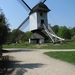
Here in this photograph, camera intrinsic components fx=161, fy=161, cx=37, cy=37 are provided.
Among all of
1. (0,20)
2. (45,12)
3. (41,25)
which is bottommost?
(0,20)

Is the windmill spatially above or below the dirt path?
above

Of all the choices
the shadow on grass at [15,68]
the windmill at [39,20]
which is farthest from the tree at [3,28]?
the windmill at [39,20]

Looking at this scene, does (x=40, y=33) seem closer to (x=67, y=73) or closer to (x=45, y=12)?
(x=45, y=12)

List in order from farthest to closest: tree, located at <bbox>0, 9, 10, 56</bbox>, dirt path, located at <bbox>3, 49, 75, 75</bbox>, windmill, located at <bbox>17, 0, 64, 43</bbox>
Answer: windmill, located at <bbox>17, 0, 64, 43</bbox>, tree, located at <bbox>0, 9, 10, 56</bbox>, dirt path, located at <bbox>3, 49, 75, 75</bbox>

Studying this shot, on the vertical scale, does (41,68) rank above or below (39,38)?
below

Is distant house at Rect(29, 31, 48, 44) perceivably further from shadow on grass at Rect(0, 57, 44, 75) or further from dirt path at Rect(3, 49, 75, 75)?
shadow on grass at Rect(0, 57, 44, 75)

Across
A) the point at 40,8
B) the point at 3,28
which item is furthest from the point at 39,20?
the point at 3,28

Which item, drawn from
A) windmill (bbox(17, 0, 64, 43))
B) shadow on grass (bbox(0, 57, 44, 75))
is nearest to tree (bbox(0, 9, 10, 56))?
shadow on grass (bbox(0, 57, 44, 75))

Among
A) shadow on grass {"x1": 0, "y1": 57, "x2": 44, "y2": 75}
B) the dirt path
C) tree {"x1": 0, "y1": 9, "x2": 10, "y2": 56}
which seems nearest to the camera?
the dirt path

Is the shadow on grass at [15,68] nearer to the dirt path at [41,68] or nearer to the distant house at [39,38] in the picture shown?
the dirt path at [41,68]

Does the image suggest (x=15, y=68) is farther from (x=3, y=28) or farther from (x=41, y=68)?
(x=3, y=28)

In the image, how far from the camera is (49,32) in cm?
4456

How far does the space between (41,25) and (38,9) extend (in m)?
4.75

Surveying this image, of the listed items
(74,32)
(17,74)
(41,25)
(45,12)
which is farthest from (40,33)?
(74,32)
